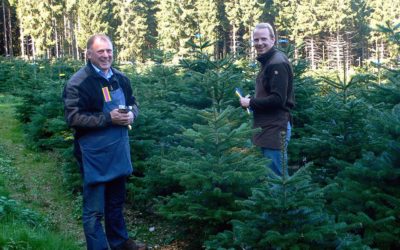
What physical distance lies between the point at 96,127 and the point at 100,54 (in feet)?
2.35

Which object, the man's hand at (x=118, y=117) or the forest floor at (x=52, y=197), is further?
the forest floor at (x=52, y=197)

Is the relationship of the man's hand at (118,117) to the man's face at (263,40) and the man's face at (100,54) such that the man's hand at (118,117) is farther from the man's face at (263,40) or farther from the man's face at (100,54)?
the man's face at (263,40)

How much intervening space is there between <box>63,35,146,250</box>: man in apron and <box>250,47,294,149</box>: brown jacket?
4.51 feet

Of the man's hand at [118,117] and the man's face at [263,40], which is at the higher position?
the man's face at [263,40]

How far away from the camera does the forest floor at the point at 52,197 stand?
5730 millimetres

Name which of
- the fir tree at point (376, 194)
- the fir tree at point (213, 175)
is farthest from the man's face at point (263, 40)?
the fir tree at point (376, 194)

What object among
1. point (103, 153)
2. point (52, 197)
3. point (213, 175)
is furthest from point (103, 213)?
point (52, 197)

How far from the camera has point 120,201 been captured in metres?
4.88

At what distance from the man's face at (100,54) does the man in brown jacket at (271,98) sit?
148 centimetres

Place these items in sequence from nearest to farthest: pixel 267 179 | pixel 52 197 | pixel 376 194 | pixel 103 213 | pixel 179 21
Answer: pixel 267 179 < pixel 376 194 < pixel 103 213 < pixel 52 197 < pixel 179 21

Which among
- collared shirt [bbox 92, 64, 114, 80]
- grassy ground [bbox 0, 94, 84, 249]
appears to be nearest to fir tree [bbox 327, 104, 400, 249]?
collared shirt [bbox 92, 64, 114, 80]

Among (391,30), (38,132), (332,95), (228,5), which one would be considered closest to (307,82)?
(332,95)

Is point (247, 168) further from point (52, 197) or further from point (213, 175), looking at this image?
point (52, 197)

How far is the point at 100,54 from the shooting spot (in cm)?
449
